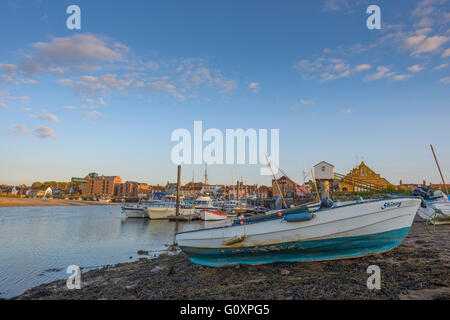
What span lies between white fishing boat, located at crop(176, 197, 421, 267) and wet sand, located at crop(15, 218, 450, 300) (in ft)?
1.37

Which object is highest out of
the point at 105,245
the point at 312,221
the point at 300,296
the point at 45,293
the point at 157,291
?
the point at 312,221

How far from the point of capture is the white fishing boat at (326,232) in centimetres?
789

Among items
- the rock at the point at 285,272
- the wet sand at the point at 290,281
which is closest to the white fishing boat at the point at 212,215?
the wet sand at the point at 290,281

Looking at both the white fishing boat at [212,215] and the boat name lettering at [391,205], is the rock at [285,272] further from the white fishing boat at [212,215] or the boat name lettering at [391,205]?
the white fishing boat at [212,215]

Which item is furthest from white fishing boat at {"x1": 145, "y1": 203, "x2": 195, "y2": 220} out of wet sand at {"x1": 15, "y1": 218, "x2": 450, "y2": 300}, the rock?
the rock

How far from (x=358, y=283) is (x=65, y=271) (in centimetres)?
1398

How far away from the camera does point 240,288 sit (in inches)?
270

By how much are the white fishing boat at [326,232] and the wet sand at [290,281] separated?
0.42m

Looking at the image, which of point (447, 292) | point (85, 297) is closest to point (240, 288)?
point (447, 292)

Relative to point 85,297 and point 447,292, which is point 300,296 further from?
point 85,297

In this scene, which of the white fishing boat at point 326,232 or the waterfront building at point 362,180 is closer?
the white fishing boat at point 326,232

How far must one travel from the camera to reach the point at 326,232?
7.96 metres

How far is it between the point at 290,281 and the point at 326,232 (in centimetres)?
210
